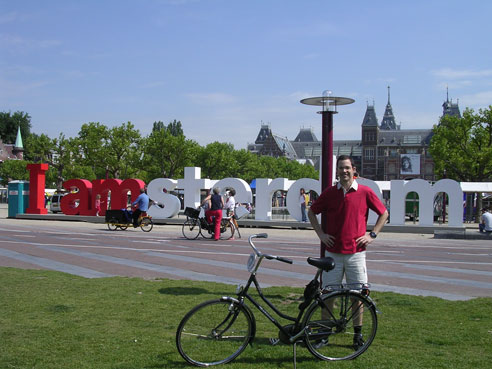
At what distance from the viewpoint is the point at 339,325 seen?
4867mm

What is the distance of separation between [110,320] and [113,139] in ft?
162

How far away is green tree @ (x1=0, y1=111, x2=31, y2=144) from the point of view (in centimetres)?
9362

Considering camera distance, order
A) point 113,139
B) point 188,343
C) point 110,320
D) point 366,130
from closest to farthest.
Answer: point 188,343
point 110,320
point 113,139
point 366,130

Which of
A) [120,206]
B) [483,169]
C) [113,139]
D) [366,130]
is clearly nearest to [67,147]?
[113,139]

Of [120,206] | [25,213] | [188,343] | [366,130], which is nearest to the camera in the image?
[188,343]

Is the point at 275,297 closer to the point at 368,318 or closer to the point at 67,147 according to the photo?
the point at 368,318

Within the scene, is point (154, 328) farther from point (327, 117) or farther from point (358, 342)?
point (327, 117)

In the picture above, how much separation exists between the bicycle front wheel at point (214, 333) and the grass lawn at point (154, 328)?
0.14m

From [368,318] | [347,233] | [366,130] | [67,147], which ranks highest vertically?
[366,130]

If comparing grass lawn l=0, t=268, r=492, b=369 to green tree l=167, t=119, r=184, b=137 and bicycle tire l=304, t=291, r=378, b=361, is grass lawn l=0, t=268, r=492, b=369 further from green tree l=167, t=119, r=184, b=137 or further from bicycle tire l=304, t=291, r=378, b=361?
green tree l=167, t=119, r=184, b=137

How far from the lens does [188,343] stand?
14.6ft

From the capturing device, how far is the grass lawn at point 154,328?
4590 mm

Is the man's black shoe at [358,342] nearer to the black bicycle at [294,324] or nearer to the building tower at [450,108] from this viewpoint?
the black bicycle at [294,324]

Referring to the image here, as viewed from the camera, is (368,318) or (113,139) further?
(113,139)
